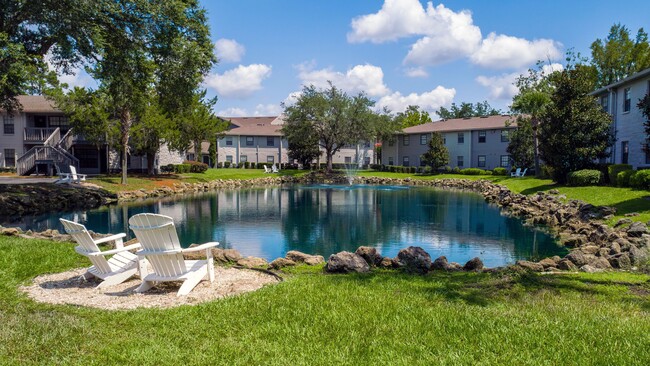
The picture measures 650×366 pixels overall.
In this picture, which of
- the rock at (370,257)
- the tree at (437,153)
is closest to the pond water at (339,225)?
the rock at (370,257)

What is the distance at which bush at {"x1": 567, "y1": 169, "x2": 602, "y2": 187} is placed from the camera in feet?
80.9

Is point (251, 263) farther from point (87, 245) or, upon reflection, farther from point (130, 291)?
point (87, 245)

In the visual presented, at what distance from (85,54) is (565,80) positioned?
24.6m

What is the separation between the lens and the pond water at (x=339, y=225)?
14.3 metres

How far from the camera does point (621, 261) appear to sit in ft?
31.2

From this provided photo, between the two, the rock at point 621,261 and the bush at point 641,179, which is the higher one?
the bush at point 641,179

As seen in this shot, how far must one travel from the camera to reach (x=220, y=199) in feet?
102

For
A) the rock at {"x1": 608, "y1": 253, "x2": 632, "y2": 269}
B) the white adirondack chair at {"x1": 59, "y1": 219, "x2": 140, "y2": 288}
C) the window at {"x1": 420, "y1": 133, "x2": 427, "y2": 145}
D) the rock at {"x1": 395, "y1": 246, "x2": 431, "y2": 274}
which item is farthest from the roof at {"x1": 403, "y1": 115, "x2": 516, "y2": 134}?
the white adirondack chair at {"x1": 59, "y1": 219, "x2": 140, "y2": 288}

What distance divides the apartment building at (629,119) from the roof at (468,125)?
19.3 metres

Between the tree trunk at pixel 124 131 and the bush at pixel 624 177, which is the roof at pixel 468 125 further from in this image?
the tree trunk at pixel 124 131

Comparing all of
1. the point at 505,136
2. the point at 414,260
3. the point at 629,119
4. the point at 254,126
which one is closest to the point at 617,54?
the point at 505,136

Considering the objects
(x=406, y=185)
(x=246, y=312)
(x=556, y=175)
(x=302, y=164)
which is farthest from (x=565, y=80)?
(x=302, y=164)

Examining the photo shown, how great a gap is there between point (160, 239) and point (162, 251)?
0.18 m

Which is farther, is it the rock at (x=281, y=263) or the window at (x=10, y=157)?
the window at (x=10, y=157)
